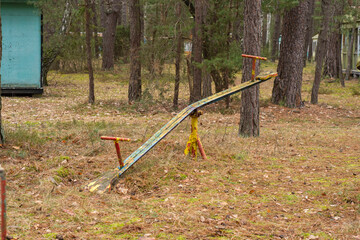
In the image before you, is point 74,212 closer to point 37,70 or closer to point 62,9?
point 37,70

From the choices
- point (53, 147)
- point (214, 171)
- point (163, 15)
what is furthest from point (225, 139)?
point (163, 15)

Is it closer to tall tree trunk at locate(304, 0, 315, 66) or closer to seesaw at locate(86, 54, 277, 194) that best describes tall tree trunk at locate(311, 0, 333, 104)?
tall tree trunk at locate(304, 0, 315, 66)

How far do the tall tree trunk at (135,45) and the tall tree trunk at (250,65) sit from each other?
5.53 meters

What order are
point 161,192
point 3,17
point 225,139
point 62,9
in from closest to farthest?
point 161,192 → point 225,139 → point 3,17 → point 62,9

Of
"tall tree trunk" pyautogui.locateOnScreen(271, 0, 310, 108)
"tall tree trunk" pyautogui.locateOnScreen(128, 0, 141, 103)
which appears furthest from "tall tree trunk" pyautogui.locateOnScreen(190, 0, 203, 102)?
"tall tree trunk" pyautogui.locateOnScreen(271, 0, 310, 108)

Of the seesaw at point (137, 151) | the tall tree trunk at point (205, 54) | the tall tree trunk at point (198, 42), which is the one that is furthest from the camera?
the tall tree trunk at point (205, 54)

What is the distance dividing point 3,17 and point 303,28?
9944 mm

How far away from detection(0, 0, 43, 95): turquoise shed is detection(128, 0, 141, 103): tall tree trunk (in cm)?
387

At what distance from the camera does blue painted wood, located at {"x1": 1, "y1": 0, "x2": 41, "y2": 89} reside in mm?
15445

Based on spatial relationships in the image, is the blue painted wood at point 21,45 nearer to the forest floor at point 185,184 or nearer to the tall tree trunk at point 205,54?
the forest floor at point 185,184

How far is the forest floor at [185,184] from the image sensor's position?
14.0 feet

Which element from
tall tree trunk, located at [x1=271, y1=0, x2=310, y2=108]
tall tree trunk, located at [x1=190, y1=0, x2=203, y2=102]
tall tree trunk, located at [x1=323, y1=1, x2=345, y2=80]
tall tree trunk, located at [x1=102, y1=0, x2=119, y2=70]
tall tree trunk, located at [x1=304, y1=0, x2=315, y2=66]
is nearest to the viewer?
tall tree trunk, located at [x1=190, y1=0, x2=203, y2=102]

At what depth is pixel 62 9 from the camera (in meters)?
18.0

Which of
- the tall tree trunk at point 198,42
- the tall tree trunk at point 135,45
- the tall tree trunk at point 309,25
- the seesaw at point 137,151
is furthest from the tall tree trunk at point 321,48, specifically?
the seesaw at point 137,151
